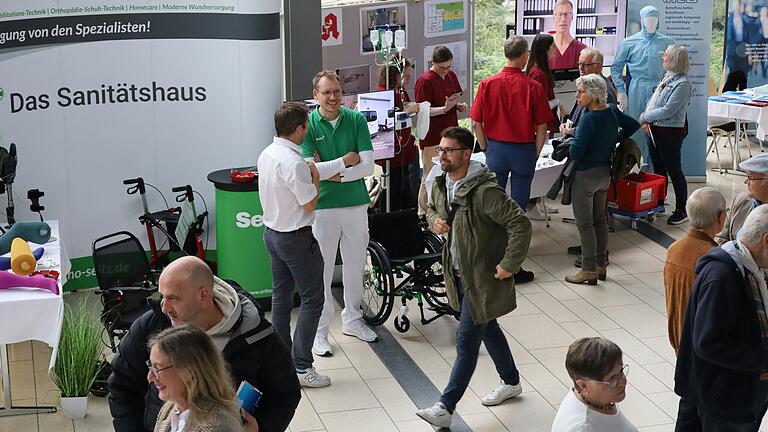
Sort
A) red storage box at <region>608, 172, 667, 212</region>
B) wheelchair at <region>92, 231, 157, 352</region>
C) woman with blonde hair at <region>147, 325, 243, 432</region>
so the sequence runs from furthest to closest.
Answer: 1. red storage box at <region>608, 172, 667, 212</region>
2. wheelchair at <region>92, 231, 157, 352</region>
3. woman with blonde hair at <region>147, 325, 243, 432</region>

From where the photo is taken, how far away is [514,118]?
7.73 meters

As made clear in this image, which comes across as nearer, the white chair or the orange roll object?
the orange roll object

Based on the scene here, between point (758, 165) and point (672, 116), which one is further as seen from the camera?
point (672, 116)

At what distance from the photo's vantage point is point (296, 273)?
5.82 meters

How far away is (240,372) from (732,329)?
1794 millimetres

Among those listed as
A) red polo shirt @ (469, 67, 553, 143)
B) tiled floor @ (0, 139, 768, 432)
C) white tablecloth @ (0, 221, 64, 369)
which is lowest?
tiled floor @ (0, 139, 768, 432)

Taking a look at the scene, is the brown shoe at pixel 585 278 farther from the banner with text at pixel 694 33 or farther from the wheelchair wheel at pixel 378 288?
the banner with text at pixel 694 33

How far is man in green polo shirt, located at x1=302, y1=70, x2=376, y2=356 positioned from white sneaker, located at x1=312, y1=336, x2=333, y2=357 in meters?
0.03

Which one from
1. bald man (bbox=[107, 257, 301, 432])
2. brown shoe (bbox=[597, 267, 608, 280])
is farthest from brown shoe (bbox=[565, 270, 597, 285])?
bald man (bbox=[107, 257, 301, 432])

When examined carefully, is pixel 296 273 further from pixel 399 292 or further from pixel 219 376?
pixel 219 376

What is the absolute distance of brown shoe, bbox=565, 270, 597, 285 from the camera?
791 centimetres

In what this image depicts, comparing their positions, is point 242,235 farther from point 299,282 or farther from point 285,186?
point 285,186

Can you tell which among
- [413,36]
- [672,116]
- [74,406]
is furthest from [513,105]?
[74,406]

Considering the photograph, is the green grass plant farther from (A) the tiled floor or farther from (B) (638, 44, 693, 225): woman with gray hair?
(B) (638, 44, 693, 225): woman with gray hair
